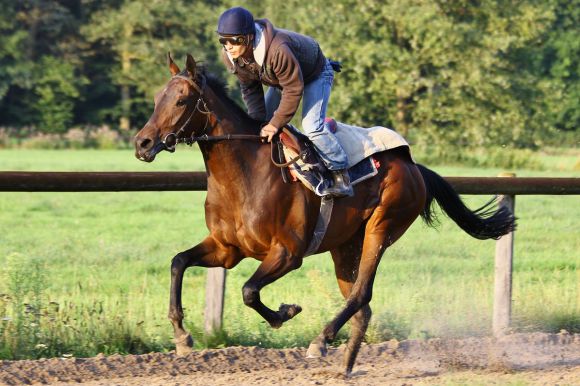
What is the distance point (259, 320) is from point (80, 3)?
53.4 meters

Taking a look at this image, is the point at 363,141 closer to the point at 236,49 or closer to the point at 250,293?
the point at 236,49

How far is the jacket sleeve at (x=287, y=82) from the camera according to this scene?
568cm

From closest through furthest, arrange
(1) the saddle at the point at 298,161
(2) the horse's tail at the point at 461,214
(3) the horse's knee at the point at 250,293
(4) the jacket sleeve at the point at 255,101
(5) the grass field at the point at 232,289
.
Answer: (3) the horse's knee at the point at 250,293 → (1) the saddle at the point at 298,161 → (4) the jacket sleeve at the point at 255,101 → (5) the grass field at the point at 232,289 → (2) the horse's tail at the point at 461,214

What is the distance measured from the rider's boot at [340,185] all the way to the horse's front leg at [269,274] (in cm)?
47

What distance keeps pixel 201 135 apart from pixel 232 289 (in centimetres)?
321

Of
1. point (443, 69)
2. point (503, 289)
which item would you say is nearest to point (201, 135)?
point (503, 289)

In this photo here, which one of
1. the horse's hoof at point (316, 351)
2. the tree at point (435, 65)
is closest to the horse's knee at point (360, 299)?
the horse's hoof at point (316, 351)

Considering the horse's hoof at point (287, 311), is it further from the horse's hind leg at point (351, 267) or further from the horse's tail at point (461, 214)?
the horse's tail at point (461, 214)

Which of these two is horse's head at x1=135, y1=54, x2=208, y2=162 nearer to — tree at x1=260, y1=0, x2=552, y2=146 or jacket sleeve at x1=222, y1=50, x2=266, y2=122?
jacket sleeve at x1=222, y1=50, x2=266, y2=122

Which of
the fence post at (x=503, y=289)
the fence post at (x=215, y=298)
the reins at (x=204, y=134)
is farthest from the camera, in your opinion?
the fence post at (x=503, y=289)

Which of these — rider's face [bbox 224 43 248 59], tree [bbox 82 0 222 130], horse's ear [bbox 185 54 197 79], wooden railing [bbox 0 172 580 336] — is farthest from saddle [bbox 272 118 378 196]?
tree [bbox 82 0 222 130]

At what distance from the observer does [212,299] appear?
6918 mm

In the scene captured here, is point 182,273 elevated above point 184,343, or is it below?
above

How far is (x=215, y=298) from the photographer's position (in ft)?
22.7
